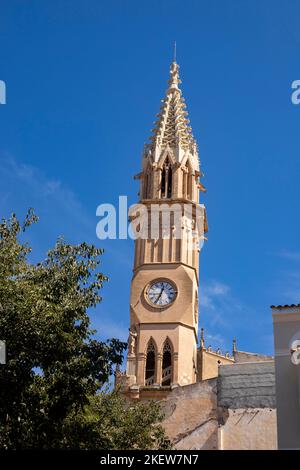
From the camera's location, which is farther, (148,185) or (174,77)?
(174,77)

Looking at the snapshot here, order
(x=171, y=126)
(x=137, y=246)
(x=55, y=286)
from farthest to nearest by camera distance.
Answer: (x=171, y=126)
(x=137, y=246)
(x=55, y=286)

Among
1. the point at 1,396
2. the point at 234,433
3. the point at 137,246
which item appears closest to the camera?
the point at 1,396

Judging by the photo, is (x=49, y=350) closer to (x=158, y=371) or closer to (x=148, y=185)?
(x=158, y=371)

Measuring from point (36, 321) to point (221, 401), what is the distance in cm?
1965

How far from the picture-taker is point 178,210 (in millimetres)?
48625

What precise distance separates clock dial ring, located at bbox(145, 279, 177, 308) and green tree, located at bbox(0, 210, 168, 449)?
2394 centimetres

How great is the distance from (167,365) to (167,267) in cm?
573

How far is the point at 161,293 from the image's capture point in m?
46.6

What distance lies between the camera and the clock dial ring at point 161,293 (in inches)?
1821

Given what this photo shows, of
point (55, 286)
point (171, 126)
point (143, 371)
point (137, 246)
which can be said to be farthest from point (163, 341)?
point (55, 286)

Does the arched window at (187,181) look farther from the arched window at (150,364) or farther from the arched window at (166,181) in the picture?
the arched window at (150,364)

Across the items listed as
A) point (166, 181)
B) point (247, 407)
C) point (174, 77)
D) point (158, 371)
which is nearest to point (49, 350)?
point (247, 407)

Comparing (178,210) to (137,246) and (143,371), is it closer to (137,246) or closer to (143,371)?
(137,246)

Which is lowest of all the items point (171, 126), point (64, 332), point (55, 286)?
point (64, 332)
